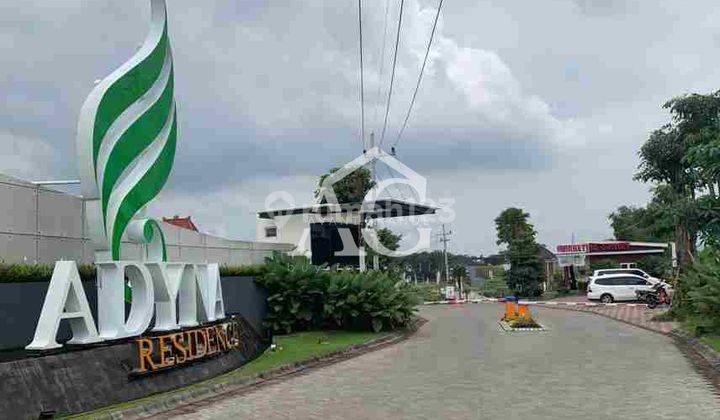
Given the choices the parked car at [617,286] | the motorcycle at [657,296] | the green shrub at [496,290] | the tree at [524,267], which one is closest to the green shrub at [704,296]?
the motorcycle at [657,296]

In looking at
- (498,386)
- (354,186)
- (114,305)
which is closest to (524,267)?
(354,186)

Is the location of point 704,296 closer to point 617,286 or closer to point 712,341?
point 712,341

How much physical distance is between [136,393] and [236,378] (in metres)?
2.35

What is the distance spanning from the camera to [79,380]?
998 cm

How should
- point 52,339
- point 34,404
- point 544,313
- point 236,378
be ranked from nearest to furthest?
1. point 34,404
2. point 52,339
3. point 236,378
4. point 544,313

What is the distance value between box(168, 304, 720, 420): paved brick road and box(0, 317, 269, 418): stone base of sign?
1002mm

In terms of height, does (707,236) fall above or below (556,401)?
above

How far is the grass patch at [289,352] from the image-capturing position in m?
10.9

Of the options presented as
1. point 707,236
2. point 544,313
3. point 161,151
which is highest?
point 161,151

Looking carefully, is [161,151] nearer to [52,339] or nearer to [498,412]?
[52,339]

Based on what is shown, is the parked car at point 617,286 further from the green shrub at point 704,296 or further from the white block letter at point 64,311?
the white block letter at point 64,311

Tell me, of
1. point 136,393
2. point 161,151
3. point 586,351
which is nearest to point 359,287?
point 586,351

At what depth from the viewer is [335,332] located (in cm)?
2153

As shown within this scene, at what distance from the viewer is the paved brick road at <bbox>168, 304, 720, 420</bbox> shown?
10.1 m
